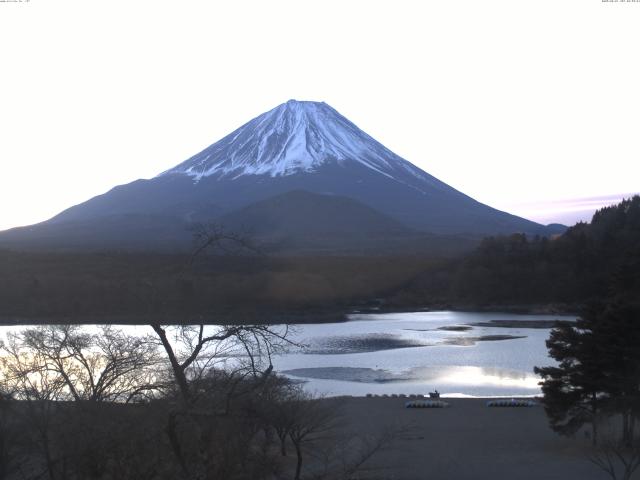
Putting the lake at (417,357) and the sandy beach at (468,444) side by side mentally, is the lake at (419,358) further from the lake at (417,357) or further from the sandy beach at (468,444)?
the sandy beach at (468,444)

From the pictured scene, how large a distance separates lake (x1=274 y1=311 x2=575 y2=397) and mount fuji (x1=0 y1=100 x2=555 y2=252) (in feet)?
108

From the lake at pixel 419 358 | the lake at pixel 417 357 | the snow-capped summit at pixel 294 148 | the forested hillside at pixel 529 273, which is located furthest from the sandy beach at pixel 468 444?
the snow-capped summit at pixel 294 148

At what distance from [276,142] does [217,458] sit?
324 feet

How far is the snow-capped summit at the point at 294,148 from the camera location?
101 metres

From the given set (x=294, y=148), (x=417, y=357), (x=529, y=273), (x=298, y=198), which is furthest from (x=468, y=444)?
(x=294, y=148)

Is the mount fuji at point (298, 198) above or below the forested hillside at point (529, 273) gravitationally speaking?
above

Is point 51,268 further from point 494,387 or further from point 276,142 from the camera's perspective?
point 276,142

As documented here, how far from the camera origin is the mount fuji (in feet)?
236

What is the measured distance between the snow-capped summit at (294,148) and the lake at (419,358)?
68161 millimetres

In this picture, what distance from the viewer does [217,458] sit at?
4246 millimetres

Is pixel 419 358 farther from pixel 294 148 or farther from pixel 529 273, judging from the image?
pixel 294 148

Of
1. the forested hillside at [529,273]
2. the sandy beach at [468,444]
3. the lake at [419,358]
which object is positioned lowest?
the sandy beach at [468,444]

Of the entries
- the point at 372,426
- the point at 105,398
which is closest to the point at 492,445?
the point at 372,426

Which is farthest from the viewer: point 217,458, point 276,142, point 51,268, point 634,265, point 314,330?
point 276,142
